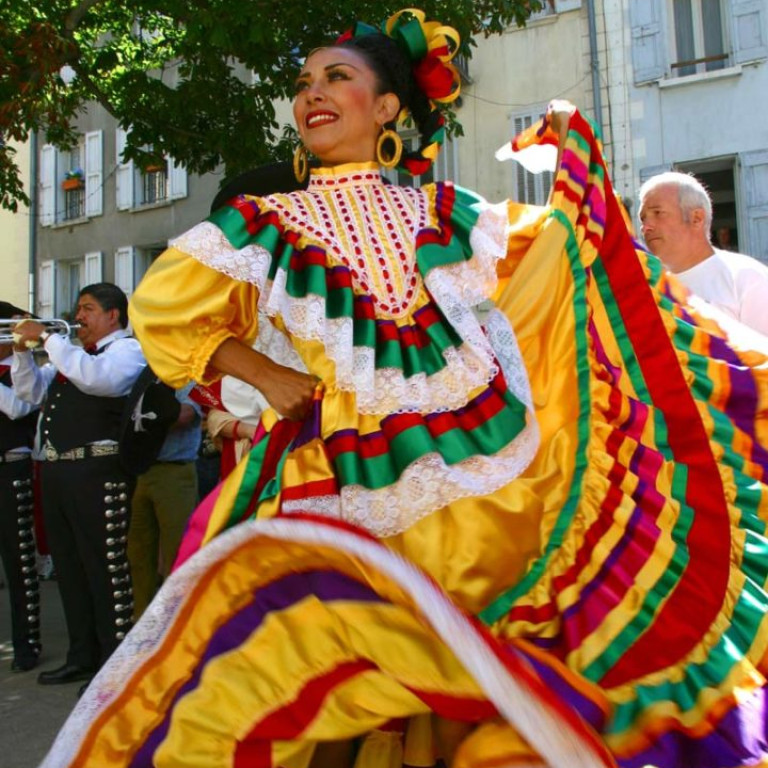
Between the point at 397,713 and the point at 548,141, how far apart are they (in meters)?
1.65

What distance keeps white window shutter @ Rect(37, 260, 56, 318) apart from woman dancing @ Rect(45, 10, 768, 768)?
63.7 feet

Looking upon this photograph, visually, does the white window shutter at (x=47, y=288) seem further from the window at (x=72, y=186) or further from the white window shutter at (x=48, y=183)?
the window at (x=72, y=186)

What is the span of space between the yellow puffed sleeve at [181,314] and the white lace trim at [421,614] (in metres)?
0.38

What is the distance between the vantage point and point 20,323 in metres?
5.01

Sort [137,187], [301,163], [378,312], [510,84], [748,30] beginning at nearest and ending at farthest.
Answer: [378,312] → [301,163] → [748,30] → [510,84] → [137,187]

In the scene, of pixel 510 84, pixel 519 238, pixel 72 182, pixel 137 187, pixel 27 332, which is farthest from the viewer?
pixel 72 182

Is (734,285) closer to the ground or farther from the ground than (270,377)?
farther from the ground

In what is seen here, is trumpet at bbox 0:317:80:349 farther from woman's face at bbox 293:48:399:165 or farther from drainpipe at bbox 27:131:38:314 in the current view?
drainpipe at bbox 27:131:38:314

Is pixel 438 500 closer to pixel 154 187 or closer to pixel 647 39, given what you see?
pixel 647 39

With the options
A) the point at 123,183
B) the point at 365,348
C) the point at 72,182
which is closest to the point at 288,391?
the point at 365,348

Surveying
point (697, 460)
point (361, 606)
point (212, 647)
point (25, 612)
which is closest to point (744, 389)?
point (697, 460)

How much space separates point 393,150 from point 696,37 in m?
12.6

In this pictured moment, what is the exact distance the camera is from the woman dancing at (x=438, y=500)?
1.92 meters

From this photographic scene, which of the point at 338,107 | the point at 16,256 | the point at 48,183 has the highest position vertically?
the point at 48,183
